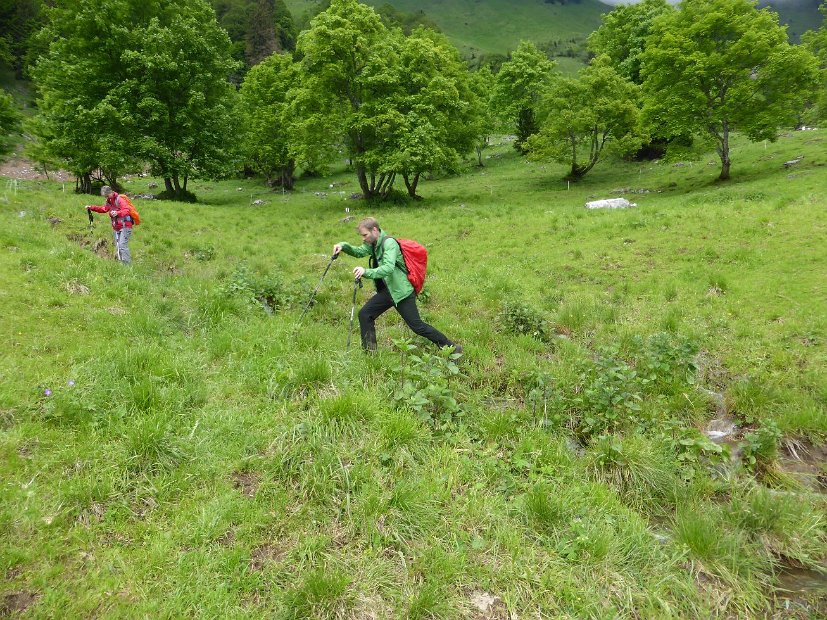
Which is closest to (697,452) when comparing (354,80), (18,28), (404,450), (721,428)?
(721,428)

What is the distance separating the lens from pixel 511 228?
20.5 meters

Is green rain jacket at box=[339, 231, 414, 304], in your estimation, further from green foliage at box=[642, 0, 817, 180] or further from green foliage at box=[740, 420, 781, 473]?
green foliage at box=[642, 0, 817, 180]

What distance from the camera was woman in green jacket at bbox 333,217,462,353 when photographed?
25.2ft

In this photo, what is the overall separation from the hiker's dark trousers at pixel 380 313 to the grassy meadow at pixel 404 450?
1.18ft

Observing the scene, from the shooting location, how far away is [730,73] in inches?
1045

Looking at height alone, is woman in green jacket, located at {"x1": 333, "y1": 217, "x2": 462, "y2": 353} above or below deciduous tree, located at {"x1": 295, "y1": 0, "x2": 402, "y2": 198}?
below

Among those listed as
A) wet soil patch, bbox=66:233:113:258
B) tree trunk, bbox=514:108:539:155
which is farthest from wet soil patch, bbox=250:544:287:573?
tree trunk, bbox=514:108:539:155

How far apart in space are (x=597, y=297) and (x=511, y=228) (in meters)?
8.76

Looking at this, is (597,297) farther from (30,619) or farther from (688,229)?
(30,619)

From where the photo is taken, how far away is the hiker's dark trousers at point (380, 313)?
815 cm

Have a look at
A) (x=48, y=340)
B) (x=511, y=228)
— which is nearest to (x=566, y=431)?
(x=48, y=340)

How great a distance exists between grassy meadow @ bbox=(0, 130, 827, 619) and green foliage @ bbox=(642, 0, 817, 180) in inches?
750

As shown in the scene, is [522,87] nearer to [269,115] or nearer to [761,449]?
[269,115]

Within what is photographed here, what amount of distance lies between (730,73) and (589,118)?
8.65 m
